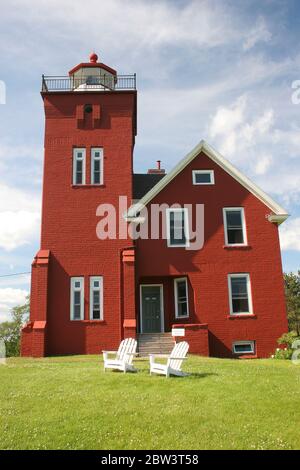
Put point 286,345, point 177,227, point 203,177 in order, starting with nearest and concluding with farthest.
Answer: point 286,345 < point 177,227 < point 203,177

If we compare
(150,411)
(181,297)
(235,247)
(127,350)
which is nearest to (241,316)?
(181,297)

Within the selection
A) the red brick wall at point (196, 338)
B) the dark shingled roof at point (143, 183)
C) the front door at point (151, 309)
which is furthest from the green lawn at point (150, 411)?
the dark shingled roof at point (143, 183)

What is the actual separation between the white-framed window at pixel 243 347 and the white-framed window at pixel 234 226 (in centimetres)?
437

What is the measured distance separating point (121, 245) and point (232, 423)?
13154mm

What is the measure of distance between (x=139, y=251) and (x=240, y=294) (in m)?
4.87

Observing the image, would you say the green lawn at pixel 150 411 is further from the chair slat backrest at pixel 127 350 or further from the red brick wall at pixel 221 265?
the red brick wall at pixel 221 265

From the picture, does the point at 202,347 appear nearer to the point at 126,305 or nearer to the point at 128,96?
the point at 126,305

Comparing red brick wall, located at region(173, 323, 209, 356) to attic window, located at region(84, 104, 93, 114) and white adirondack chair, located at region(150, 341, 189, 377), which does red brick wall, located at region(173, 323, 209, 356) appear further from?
attic window, located at region(84, 104, 93, 114)

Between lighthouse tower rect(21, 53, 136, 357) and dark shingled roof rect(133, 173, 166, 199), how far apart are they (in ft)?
6.72

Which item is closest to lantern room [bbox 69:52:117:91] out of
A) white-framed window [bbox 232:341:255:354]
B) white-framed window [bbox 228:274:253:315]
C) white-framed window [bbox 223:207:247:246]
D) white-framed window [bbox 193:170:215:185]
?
white-framed window [bbox 193:170:215:185]

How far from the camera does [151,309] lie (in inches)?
851

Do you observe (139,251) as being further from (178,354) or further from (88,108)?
(178,354)

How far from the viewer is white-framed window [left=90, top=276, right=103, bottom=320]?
1998cm

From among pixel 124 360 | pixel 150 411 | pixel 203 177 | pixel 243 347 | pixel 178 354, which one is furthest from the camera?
pixel 203 177
